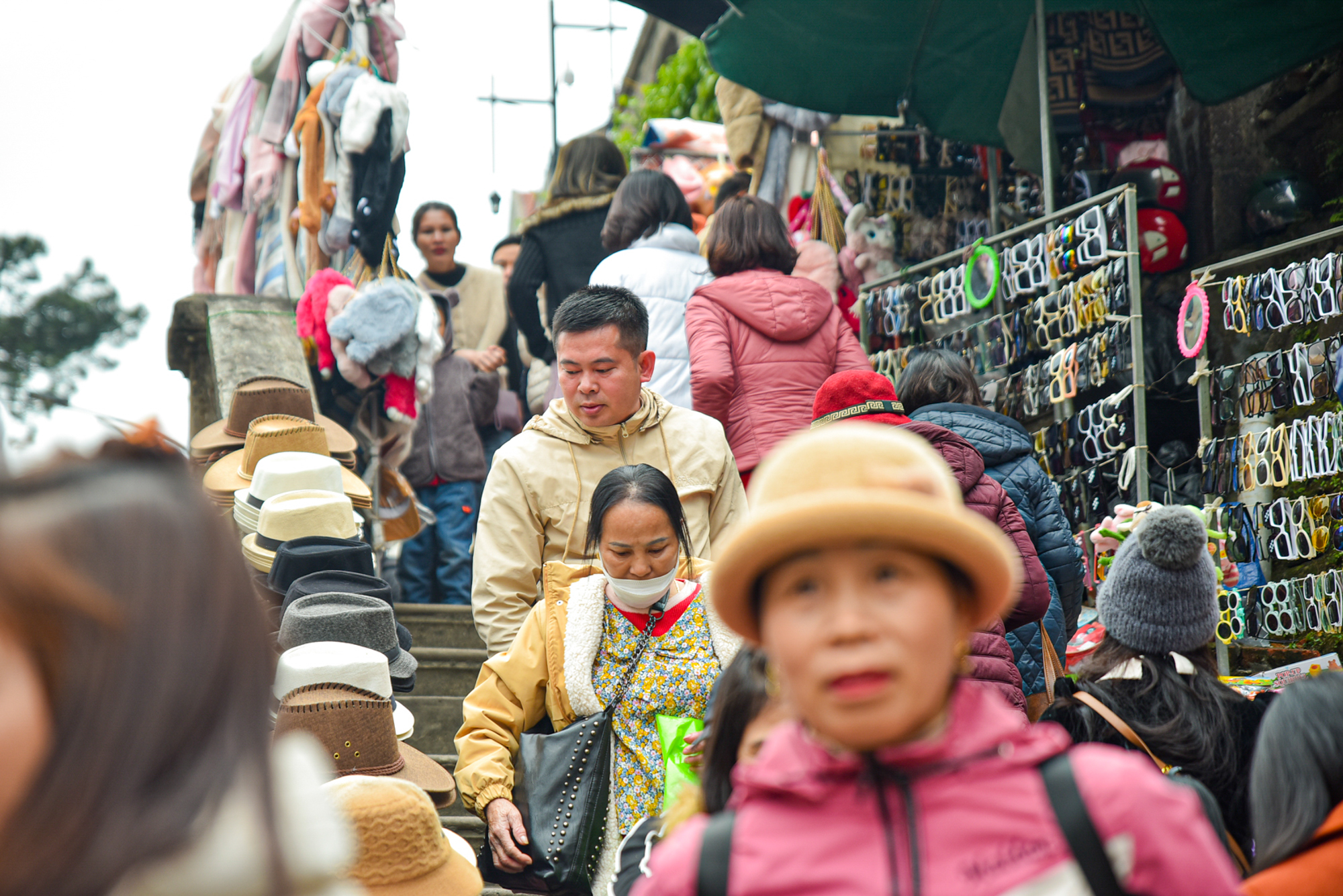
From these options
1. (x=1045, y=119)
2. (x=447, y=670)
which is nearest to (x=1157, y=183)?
(x=1045, y=119)

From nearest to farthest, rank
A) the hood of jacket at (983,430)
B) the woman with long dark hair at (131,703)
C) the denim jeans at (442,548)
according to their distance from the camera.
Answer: the woman with long dark hair at (131,703)
the hood of jacket at (983,430)
the denim jeans at (442,548)

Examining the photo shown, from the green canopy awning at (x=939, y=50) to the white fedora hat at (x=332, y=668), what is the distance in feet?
16.5

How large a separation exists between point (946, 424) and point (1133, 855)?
10.7 ft

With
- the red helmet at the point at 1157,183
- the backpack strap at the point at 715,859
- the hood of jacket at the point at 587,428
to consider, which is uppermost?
the red helmet at the point at 1157,183

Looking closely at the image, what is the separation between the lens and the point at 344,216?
8312 mm

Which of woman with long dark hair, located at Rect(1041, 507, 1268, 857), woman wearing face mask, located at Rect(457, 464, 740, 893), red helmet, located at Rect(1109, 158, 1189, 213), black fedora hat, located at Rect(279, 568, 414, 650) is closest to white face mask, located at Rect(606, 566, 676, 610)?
woman wearing face mask, located at Rect(457, 464, 740, 893)

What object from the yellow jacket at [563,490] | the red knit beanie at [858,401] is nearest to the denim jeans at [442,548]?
the yellow jacket at [563,490]

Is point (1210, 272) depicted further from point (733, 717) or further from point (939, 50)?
point (733, 717)

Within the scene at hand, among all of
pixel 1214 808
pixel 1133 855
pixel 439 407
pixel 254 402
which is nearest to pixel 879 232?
pixel 439 407

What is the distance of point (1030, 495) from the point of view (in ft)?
15.8

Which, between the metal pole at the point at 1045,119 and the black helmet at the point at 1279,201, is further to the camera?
the black helmet at the point at 1279,201

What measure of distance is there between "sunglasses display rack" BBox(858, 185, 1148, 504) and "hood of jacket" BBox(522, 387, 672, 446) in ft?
7.55

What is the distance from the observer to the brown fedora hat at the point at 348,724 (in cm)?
387

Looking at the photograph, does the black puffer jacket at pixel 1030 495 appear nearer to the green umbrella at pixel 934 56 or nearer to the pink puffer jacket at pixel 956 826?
the pink puffer jacket at pixel 956 826
